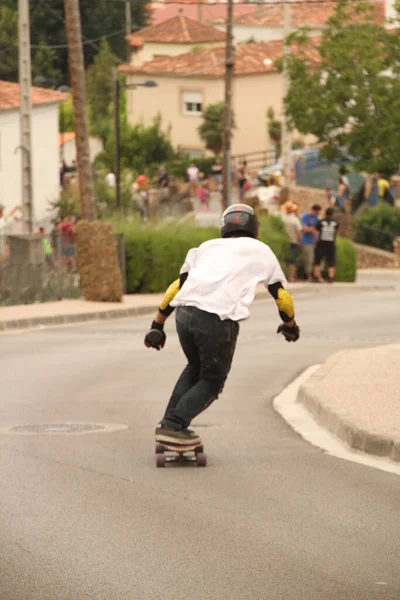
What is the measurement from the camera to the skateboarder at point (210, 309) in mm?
9812

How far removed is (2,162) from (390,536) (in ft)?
152

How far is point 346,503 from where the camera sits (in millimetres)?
8438

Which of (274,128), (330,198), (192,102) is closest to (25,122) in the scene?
(330,198)

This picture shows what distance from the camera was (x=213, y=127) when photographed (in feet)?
263

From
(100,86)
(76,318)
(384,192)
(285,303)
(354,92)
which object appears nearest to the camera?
(285,303)

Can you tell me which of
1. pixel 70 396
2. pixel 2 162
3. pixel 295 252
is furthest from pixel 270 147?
pixel 70 396

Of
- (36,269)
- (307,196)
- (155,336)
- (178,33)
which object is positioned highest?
(155,336)

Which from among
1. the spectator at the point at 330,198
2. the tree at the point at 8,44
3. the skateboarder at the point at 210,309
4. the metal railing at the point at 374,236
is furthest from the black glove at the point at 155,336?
the tree at the point at 8,44

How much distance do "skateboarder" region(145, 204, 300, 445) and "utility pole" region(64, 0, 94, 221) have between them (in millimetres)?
21426

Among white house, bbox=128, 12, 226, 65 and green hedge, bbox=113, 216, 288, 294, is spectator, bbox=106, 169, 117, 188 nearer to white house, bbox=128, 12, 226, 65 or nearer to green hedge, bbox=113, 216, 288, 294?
green hedge, bbox=113, 216, 288, 294

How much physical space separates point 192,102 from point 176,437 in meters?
75.9

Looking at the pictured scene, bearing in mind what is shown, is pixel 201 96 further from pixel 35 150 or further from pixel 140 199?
pixel 35 150

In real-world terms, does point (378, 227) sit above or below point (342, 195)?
below

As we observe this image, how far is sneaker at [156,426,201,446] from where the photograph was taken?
9875 millimetres
